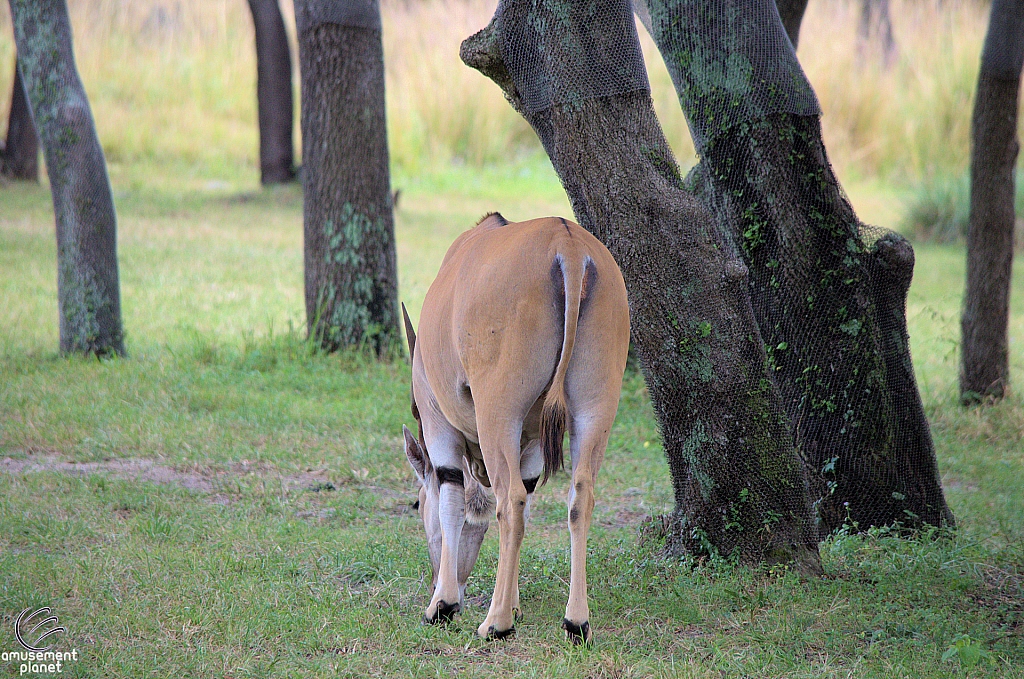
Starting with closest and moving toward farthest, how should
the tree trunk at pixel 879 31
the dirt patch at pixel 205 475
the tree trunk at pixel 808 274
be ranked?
the tree trunk at pixel 808 274
the dirt patch at pixel 205 475
the tree trunk at pixel 879 31

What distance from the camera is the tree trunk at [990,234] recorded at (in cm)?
738

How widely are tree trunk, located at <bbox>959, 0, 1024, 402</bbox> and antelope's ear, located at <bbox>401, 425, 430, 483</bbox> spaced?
4.88 metres

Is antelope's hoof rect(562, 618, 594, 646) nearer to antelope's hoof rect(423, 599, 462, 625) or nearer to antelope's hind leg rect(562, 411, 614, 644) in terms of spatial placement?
antelope's hind leg rect(562, 411, 614, 644)

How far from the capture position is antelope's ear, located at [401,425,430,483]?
4219mm


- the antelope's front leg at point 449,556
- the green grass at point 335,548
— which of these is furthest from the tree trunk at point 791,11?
the antelope's front leg at point 449,556

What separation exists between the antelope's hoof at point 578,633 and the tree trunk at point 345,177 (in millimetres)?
4772

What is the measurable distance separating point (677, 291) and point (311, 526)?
2172 millimetres

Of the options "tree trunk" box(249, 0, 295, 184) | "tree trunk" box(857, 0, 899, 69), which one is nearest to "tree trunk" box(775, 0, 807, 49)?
"tree trunk" box(249, 0, 295, 184)

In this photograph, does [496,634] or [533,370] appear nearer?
[533,370]

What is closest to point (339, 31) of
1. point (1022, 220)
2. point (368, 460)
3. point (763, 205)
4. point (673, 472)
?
point (368, 460)

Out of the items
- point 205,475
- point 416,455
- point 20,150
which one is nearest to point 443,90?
point 20,150

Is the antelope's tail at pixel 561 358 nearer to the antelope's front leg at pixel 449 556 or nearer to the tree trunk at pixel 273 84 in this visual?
the antelope's front leg at pixel 449 556

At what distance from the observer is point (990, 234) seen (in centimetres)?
745

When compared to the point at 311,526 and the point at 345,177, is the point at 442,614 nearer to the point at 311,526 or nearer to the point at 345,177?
the point at 311,526
